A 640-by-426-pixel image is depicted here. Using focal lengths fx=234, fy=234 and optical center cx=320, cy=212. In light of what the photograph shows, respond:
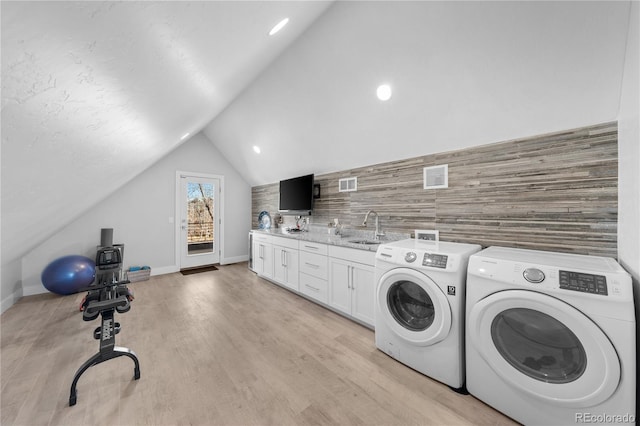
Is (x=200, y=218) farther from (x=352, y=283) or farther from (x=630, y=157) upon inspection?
(x=630, y=157)

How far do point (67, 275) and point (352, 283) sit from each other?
13.0 ft

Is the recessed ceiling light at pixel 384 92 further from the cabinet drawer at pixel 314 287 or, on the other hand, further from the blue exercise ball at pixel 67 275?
the blue exercise ball at pixel 67 275

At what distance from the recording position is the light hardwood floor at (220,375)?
1.42 metres

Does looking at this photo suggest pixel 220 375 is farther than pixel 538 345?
Yes

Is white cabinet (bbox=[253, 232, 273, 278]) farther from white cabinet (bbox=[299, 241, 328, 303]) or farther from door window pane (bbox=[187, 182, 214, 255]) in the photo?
door window pane (bbox=[187, 182, 214, 255])

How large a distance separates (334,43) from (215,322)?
3076 mm

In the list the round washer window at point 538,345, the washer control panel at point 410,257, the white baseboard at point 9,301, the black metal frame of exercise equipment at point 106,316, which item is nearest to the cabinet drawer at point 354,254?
the washer control panel at point 410,257

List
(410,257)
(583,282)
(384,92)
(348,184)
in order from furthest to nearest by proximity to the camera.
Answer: (348,184) < (384,92) < (410,257) < (583,282)

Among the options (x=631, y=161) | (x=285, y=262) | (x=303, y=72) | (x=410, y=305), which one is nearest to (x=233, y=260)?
(x=285, y=262)

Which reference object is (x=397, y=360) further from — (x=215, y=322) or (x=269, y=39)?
(x=269, y=39)

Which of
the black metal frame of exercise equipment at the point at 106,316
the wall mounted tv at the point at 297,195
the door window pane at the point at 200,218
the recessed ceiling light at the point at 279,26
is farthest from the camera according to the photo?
the door window pane at the point at 200,218

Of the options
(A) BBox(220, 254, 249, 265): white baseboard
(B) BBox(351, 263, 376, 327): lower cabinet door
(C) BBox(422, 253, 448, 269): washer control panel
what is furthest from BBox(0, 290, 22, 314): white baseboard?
(C) BBox(422, 253, 448, 269): washer control panel

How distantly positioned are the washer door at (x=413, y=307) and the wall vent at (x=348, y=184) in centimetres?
164

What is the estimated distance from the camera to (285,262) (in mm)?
3570
